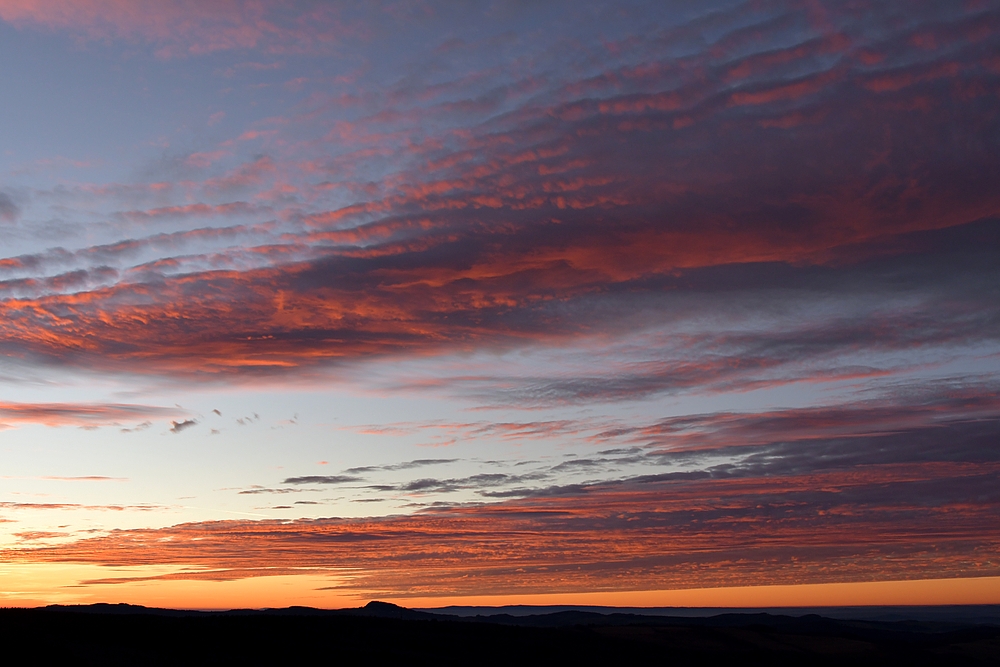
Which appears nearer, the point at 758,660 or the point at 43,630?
the point at 43,630

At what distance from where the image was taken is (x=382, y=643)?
11719 cm

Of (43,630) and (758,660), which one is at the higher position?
(43,630)

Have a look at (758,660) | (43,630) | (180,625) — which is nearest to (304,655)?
(180,625)

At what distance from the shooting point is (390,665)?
103 meters

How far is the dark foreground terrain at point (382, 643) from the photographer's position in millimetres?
87188

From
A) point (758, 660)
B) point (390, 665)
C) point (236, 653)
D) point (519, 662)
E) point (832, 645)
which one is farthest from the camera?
point (832, 645)

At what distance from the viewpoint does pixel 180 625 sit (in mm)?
107875

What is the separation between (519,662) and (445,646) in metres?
12.3

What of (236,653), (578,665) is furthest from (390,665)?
(578,665)

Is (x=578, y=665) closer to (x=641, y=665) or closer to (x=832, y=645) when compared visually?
(x=641, y=665)

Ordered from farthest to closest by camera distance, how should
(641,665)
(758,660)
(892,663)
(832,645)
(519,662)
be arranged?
(832,645)
(892,663)
(758,660)
(641,665)
(519,662)

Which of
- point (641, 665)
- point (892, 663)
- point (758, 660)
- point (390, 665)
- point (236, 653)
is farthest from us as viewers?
point (892, 663)

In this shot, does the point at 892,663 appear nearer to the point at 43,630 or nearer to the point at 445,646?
the point at 445,646

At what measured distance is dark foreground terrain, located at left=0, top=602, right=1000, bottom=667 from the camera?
87188 millimetres
